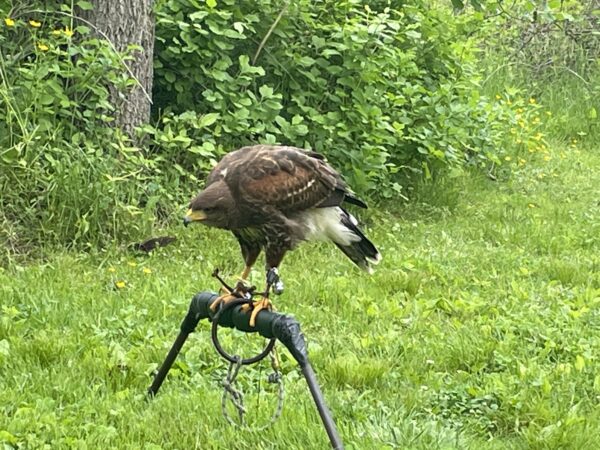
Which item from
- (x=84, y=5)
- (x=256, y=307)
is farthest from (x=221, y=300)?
(x=84, y=5)

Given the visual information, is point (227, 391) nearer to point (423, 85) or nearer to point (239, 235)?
point (239, 235)

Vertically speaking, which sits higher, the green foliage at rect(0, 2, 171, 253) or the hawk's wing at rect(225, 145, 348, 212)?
the hawk's wing at rect(225, 145, 348, 212)

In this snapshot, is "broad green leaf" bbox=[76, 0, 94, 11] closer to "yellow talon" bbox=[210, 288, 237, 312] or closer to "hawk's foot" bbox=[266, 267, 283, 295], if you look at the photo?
"yellow talon" bbox=[210, 288, 237, 312]

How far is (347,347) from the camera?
4.32m

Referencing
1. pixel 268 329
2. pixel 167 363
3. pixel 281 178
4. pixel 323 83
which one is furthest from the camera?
pixel 323 83

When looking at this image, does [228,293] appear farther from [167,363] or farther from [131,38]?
[131,38]

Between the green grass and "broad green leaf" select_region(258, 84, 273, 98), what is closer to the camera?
the green grass

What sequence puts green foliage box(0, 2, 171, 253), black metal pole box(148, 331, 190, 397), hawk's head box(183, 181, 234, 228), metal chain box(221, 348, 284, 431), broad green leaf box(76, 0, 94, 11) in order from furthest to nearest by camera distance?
broad green leaf box(76, 0, 94, 11) < green foliage box(0, 2, 171, 253) < hawk's head box(183, 181, 234, 228) < black metal pole box(148, 331, 190, 397) < metal chain box(221, 348, 284, 431)

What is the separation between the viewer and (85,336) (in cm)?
429

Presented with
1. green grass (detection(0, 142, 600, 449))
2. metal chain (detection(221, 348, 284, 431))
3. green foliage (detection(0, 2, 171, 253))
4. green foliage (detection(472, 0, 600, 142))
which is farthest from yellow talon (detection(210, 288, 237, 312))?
green foliage (detection(472, 0, 600, 142))

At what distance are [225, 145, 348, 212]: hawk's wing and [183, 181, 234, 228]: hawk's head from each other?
52 mm

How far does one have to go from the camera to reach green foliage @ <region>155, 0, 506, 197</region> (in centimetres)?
672

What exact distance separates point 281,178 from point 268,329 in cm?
80

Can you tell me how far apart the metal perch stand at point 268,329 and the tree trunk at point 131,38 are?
3.34m
